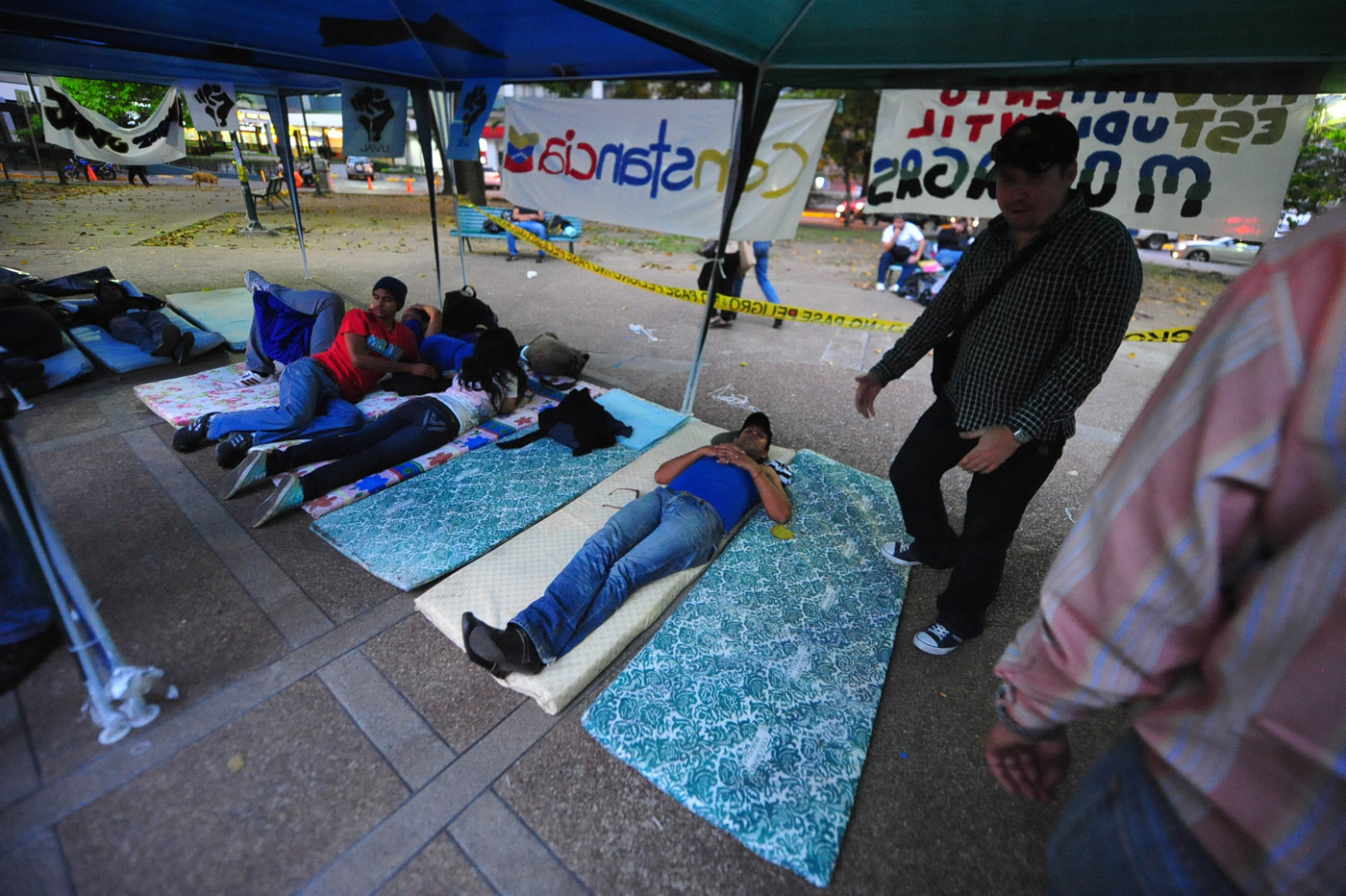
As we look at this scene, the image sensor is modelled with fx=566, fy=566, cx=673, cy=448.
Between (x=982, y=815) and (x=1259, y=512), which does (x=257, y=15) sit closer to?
(x=1259, y=512)

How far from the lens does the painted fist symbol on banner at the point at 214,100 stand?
7.12 metres

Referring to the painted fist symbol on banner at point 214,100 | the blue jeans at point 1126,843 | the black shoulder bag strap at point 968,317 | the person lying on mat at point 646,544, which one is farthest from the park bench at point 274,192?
the blue jeans at point 1126,843

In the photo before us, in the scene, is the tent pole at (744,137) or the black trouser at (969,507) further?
the tent pole at (744,137)

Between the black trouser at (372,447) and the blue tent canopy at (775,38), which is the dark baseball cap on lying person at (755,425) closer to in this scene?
the black trouser at (372,447)

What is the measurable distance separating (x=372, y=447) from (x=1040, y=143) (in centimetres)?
379

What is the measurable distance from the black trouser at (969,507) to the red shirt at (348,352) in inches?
148

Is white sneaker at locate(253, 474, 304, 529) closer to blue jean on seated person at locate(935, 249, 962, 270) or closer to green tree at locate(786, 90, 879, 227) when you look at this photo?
blue jean on seated person at locate(935, 249, 962, 270)

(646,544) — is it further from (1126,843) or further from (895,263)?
(895,263)

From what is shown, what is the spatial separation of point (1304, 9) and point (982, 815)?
3465mm

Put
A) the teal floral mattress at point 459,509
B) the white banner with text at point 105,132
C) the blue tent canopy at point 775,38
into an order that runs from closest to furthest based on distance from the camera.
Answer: the blue tent canopy at point 775,38 < the teal floral mattress at point 459,509 < the white banner with text at point 105,132

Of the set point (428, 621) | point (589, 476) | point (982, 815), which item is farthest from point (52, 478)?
point (982, 815)

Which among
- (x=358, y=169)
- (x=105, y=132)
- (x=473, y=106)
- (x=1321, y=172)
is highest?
(x=358, y=169)

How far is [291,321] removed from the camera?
15.1 feet

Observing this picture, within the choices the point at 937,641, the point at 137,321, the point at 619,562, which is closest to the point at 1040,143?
the point at 937,641
